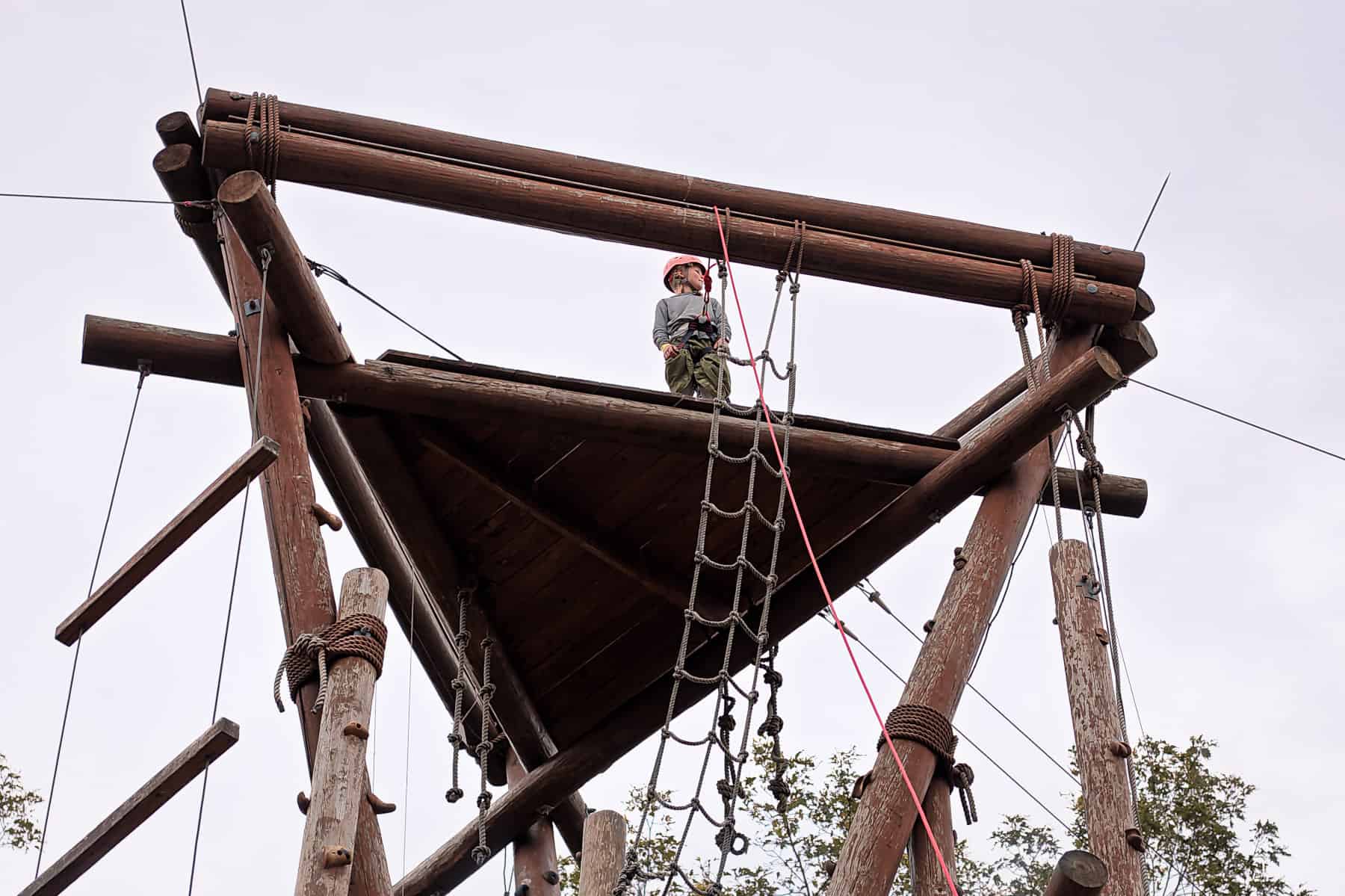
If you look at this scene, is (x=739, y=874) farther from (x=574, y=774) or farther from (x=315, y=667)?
(x=315, y=667)

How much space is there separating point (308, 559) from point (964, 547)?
2472mm

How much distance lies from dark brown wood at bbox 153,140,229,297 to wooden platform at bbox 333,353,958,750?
976 millimetres

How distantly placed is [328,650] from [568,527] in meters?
1.75

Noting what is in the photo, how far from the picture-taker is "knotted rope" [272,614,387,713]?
5211mm

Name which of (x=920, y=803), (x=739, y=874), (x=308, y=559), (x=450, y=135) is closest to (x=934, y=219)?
(x=450, y=135)

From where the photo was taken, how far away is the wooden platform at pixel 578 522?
21.4ft

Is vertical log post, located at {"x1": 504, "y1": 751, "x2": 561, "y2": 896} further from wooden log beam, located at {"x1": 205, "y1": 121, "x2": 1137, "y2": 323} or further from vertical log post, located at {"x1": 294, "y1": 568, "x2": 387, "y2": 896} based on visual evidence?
wooden log beam, located at {"x1": 205, "y1": 121, "x2": 1137, "y2": 323}

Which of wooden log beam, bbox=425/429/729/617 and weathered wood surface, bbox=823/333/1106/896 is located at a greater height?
wooden log beam, bbox=425/429/729/617

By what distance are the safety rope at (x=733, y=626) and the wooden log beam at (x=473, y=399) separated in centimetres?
Result: 14

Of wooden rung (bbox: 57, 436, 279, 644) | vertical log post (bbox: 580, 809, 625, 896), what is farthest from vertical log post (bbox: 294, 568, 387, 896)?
vertical log post (bbox: 580, 809, 625, 896)

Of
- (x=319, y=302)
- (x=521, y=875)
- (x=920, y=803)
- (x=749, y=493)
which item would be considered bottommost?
(x=920, y=803)

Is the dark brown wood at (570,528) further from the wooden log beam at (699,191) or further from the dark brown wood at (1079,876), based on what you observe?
the dark brown wood at (1079,876)

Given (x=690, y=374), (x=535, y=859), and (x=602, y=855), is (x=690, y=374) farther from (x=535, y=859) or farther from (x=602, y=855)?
(x=602, y=855)

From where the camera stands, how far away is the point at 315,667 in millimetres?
5262
